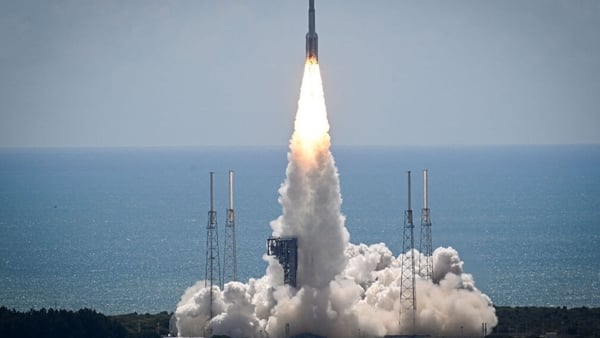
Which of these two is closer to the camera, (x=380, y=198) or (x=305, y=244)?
(x=305, y=244)

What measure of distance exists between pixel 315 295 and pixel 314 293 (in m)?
0.10

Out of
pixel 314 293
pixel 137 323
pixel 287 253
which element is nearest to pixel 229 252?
pixel 137 323

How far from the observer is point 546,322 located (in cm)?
8262

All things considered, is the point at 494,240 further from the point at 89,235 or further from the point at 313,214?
the point at 313,214

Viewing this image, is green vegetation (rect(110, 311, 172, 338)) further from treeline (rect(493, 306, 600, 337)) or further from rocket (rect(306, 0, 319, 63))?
treeline (rect(493, 306, 600, 337))

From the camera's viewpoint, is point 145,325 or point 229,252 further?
point 229,252

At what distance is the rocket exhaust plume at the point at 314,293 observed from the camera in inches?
2926

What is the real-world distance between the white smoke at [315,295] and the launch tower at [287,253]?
1.39 ft

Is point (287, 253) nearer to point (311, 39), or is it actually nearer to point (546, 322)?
point (311, 39)

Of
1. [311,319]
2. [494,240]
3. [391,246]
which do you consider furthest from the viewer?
[494,240]

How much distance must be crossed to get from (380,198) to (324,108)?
121 metres

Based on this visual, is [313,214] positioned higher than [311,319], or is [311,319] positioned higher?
[313,214]

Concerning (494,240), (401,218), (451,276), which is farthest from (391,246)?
(451,276)

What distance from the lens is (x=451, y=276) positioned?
79.6m
